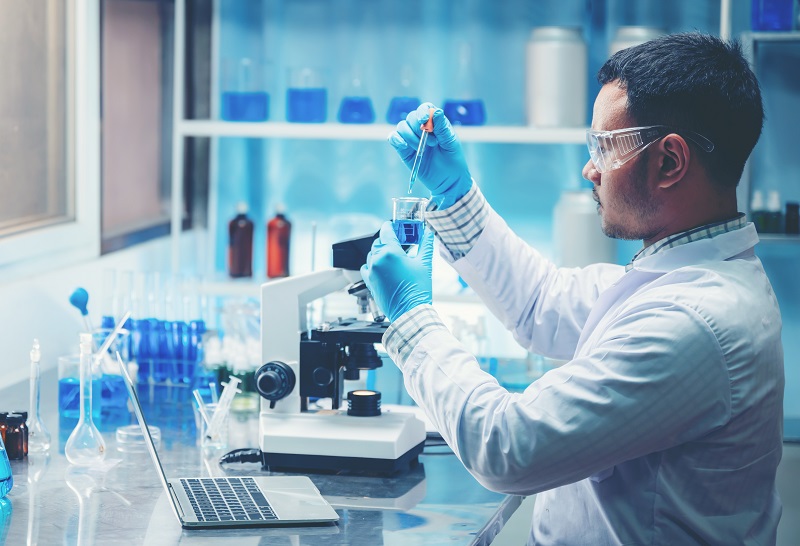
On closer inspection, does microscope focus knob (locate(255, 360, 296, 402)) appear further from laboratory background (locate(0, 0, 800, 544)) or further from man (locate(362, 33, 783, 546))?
laboratory background (locate(0, 0, 800, 544))

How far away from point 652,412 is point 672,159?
390 millimetres

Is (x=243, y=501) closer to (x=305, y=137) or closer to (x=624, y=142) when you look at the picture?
(x=624, y=142)

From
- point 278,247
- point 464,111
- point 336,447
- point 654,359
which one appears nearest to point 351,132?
point 464,111

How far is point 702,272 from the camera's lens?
149cm

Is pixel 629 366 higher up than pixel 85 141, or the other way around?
pixel 85 141

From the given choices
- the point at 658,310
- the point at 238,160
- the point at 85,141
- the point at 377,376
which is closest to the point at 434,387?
the point at 658,310

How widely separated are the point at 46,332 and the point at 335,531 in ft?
4.03

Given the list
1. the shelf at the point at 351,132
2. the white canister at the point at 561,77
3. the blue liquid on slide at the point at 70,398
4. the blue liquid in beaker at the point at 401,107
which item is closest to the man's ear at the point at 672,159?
the blue liquid on slide at the point at 70,398

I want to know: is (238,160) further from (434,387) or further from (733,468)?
(733,468)

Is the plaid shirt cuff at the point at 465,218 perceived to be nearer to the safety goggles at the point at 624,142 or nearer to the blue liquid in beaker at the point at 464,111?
the safety goggles at the point at 624,142

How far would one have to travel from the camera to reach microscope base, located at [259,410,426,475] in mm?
1859

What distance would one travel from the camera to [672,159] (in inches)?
59.8

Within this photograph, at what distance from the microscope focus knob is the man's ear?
80 centimetres

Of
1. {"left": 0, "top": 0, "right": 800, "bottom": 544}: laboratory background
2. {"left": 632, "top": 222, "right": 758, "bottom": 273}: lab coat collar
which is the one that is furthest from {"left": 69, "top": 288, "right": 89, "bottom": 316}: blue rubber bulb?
{"left": 632, "top": 222, "right": 758, "bottom": 273}: lab coat collar
